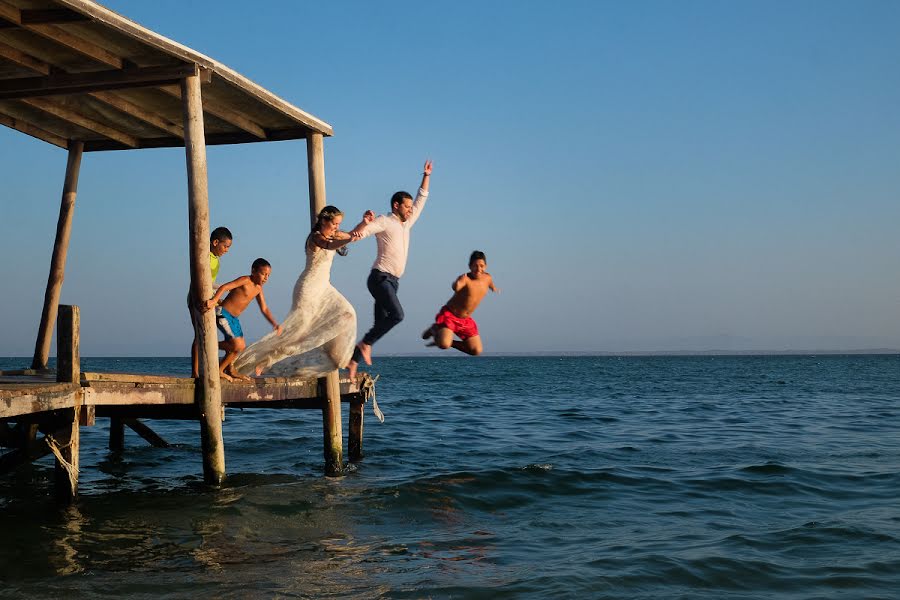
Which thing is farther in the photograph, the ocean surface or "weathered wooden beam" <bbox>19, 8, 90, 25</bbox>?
"weathered wooden beam" <bbox>19, 8, 90, 25</bbox>

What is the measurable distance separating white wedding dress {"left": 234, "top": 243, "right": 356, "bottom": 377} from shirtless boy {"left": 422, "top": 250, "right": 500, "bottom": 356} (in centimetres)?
122

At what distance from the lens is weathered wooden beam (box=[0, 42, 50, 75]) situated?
31.2 feet

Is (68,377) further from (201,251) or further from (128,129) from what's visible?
(128,129)

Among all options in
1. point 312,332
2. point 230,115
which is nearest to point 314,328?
point 312,332

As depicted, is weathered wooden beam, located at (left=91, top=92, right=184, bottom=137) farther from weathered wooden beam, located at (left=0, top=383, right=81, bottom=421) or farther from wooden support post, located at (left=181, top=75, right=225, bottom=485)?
weathered wooden beam, located at (left=0, top=383, right=81, bottom=421)

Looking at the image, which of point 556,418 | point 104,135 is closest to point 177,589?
point 104,135

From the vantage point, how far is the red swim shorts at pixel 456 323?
10.6 m

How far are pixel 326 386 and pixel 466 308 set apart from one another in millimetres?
3281

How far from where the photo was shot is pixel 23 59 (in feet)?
32.3

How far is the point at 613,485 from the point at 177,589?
8.08m

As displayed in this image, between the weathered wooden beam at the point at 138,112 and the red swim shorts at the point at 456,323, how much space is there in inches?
195

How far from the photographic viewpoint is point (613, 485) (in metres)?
14.0

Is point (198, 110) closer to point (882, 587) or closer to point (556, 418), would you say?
point (882, 587)

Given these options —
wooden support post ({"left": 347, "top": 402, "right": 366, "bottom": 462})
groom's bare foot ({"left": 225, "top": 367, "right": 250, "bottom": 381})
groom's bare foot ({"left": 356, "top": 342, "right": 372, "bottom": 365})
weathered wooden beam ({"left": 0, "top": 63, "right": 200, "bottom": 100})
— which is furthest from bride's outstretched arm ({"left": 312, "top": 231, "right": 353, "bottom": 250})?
wooden support post ({"left": 347, "top": 402, "right": 366, "bottom": 462})
